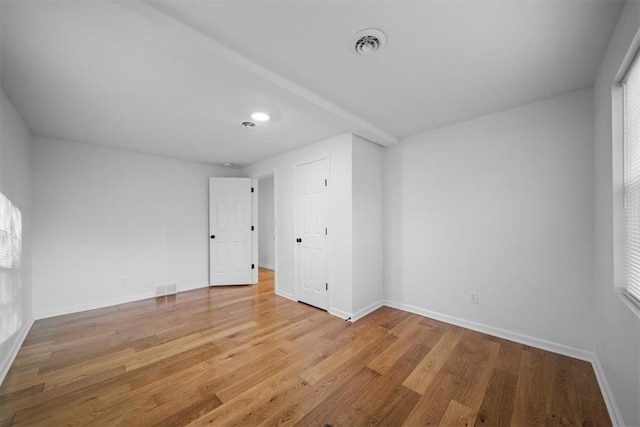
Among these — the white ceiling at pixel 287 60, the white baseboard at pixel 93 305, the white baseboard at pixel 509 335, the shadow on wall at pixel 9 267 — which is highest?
the white ceiling at pixel 287 60

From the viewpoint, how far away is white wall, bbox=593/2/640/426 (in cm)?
130

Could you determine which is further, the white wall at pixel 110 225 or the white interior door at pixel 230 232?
the white interior door at pixel 230 232

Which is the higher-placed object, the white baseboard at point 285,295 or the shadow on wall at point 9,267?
the shadow on wall at point 9,267

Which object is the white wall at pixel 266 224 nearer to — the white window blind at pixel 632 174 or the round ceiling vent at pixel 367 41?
the round ceiling vent at pixel 367 41

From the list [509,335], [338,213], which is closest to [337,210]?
[338,213]

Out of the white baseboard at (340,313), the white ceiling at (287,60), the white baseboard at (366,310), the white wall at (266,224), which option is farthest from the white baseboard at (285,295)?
the white ceiling at (287,60)

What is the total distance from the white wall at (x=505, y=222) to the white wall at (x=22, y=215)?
410 centimetres

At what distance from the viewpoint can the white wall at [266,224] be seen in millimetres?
6465

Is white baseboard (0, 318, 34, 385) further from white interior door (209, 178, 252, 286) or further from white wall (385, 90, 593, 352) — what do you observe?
white wall (385, 90, 593, 352)

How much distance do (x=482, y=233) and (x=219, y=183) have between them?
449cm

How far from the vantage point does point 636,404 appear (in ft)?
4.11

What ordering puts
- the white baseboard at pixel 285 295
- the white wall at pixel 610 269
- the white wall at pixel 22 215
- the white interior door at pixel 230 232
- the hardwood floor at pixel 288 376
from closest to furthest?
the white wall at pixel 610 269 → the hardwood floor at pixel 288 376 → the white wall at pixel 22 215 → the white baseboard at pixel 285 295 → the white interior door at pixel 230 232

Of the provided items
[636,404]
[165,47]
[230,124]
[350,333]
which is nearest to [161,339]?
[350,333]

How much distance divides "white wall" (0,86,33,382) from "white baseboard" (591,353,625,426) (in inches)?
173
